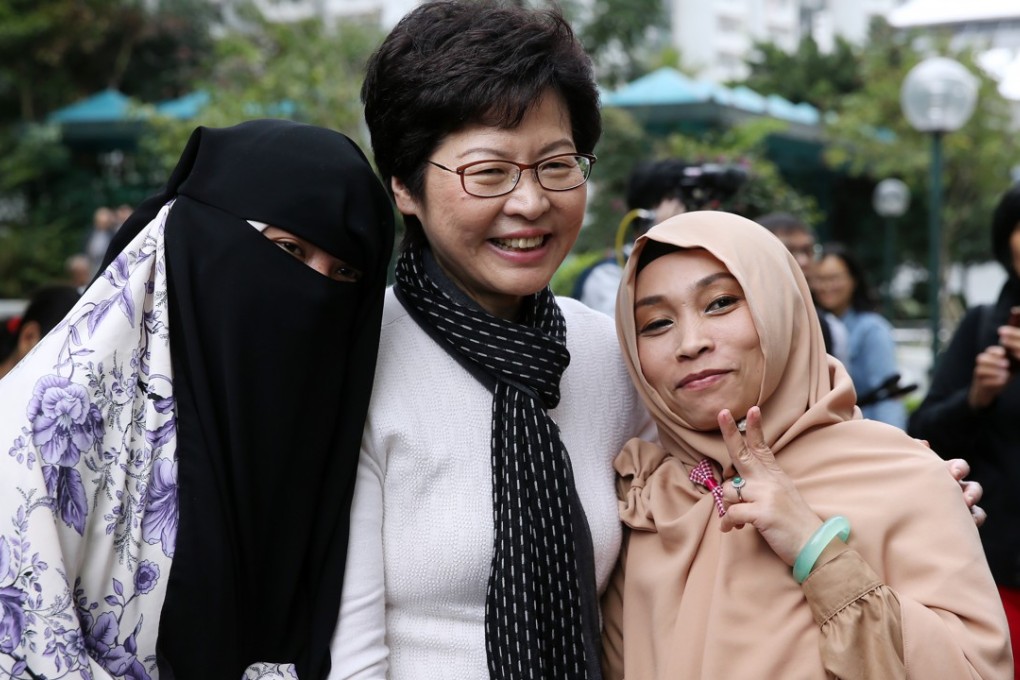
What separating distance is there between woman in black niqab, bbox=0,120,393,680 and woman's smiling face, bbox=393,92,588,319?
0.12 metres

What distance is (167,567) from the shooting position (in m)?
1.75

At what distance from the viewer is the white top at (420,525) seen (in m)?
1.95

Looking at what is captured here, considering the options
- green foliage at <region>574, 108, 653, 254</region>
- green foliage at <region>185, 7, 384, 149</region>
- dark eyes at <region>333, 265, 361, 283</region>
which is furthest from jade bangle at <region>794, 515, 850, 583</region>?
green foliage at <region>185, 7, 384, 149</region>

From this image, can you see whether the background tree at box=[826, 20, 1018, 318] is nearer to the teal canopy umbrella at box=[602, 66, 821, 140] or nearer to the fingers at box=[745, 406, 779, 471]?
the teal canopy umbrella at box=[602, 66, 821, 140]

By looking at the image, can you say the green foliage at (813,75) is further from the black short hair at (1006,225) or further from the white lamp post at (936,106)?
the black short hair at (1006,225)

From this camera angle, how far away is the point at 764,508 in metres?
1.96

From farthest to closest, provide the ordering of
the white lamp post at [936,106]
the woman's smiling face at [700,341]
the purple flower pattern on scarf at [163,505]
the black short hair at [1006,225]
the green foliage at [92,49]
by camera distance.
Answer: the green foliage at [92,49], the white lamp post at [936,106], the black short hair at [1006,225], the woman's smiling face at [700,341], the purple flower pattern on scarf at [163,505]

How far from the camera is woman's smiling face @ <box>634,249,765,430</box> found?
2.16 metres

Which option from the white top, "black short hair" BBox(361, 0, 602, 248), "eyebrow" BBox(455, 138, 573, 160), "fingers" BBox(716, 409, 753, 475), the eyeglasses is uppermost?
"black short hair" BBox(361, 0, 602, 248)

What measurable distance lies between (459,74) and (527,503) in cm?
77

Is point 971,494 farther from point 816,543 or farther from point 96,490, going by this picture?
point 96,490

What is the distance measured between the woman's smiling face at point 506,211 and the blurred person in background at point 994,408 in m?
1.82

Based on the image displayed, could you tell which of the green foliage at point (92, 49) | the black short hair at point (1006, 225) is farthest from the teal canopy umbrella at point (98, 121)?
the black short hair at point (1006, 225)

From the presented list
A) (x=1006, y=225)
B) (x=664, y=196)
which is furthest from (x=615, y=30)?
(x=1006, y=225)
